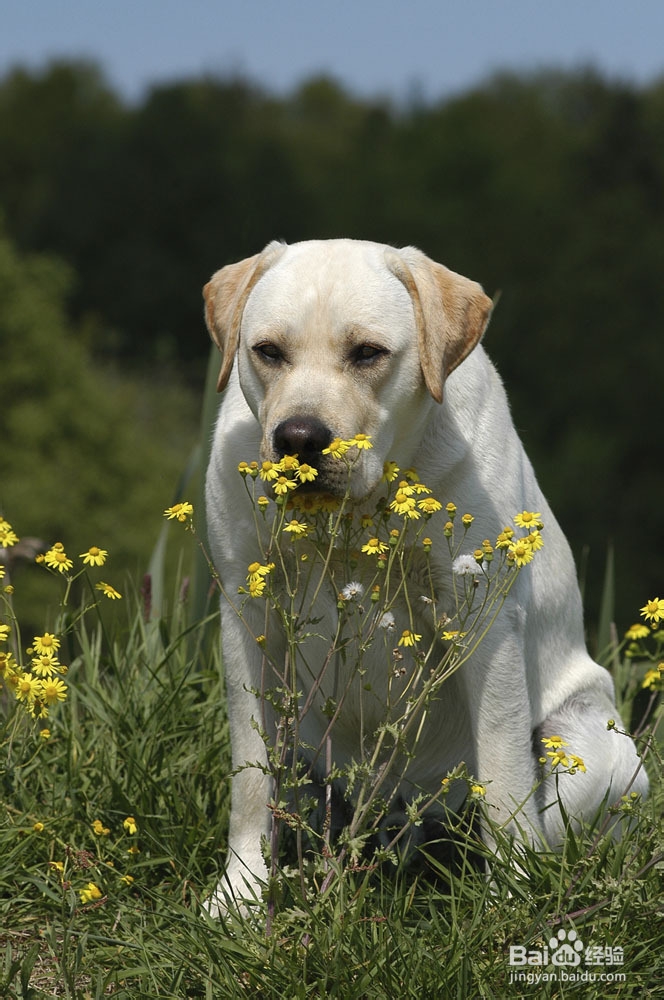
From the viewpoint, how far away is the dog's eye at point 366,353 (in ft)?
10.9

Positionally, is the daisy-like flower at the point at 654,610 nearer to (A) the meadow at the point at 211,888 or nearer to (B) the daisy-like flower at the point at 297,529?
(A) the meadow at the point at 211,888

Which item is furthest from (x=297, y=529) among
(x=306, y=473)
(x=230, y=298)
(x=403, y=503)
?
(x=230, y=298)

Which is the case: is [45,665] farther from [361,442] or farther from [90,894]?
[361,442]

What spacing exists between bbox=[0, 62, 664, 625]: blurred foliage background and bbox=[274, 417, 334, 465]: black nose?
20.4m

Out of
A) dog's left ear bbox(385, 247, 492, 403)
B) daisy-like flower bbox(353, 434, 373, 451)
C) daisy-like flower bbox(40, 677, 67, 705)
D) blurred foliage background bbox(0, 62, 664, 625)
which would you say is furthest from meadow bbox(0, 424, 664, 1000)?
blurred foliage background bbox(0, 62, 664, 625)

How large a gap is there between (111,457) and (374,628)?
23.9 meters

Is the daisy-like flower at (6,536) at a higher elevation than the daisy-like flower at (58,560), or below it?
higher

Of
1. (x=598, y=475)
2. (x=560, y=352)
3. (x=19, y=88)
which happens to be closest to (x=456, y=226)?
(x=560, y=352)

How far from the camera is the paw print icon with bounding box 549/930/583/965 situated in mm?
2924

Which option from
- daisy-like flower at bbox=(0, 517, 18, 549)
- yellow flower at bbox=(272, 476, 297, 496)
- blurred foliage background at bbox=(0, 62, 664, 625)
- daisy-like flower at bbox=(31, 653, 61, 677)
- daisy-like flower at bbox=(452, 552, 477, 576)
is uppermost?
blurred foliage background at bbox=(0, 62, 664, 625)

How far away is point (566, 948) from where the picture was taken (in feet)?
9.65

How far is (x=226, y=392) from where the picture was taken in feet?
A: 13.2

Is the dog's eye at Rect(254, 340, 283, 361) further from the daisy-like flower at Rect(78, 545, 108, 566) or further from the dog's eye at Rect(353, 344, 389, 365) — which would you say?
the daisy-like flower at Rect(78, 545, 108, 566)

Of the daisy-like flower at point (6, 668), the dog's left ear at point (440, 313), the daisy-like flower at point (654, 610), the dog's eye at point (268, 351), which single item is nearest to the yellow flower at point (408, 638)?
the daisy-like flower at point (654, 610)
